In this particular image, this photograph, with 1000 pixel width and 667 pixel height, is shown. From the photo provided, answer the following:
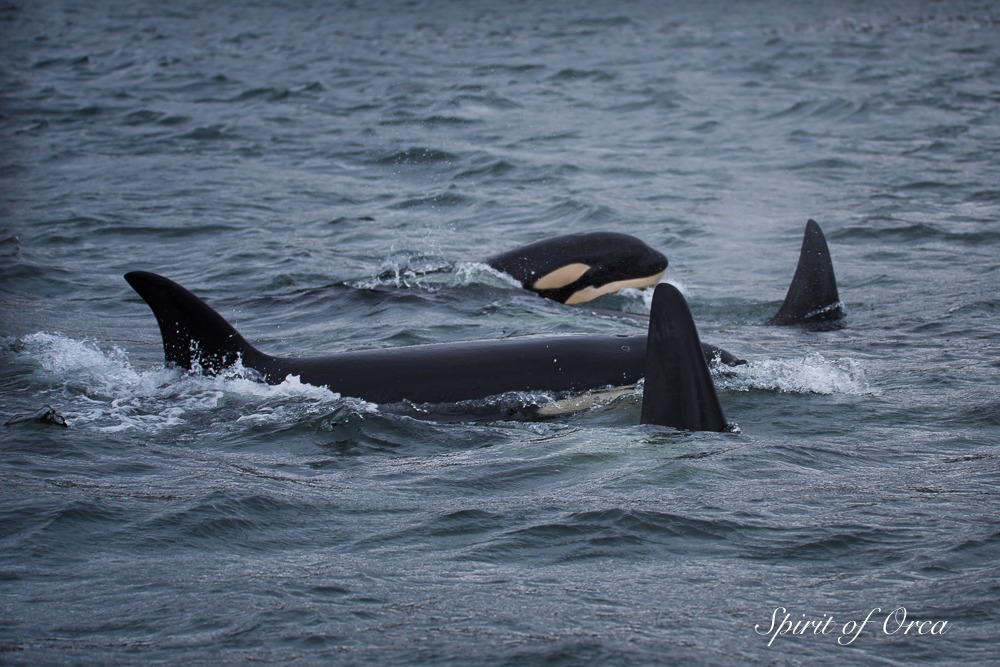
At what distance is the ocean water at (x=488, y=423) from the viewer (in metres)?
5.97

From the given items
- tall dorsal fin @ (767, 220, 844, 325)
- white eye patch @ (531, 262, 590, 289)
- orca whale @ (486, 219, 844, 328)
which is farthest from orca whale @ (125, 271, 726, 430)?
white eye patch @ (531, 262, 590, 289)

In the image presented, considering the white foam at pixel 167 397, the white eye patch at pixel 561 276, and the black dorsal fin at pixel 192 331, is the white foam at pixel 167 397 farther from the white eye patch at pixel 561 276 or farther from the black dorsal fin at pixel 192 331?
the white eye patch at pixel 561 276

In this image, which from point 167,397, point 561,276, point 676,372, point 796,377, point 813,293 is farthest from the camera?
point 561,276

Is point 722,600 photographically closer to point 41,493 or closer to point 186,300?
point 41,493

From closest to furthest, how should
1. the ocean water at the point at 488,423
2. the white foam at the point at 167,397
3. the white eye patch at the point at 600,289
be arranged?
the ocean water at the point at 488,423
the white foam at the point at 167,397
the white eye patch at the point at 600,289

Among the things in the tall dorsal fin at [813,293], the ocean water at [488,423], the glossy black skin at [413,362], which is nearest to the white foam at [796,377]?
the ocean water at [488,423]

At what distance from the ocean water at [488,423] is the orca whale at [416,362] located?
0.22 meters

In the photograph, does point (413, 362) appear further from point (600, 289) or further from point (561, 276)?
point (600, 289)

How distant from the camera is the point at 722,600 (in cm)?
606

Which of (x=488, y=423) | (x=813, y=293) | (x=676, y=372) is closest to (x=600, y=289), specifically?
(x=813, y=293)

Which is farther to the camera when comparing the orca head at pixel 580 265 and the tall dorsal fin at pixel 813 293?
the orca head at pixel 580 265

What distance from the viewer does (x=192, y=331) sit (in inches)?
376

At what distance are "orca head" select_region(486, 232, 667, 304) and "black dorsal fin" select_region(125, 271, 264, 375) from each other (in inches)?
179

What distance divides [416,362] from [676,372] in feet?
6.97
